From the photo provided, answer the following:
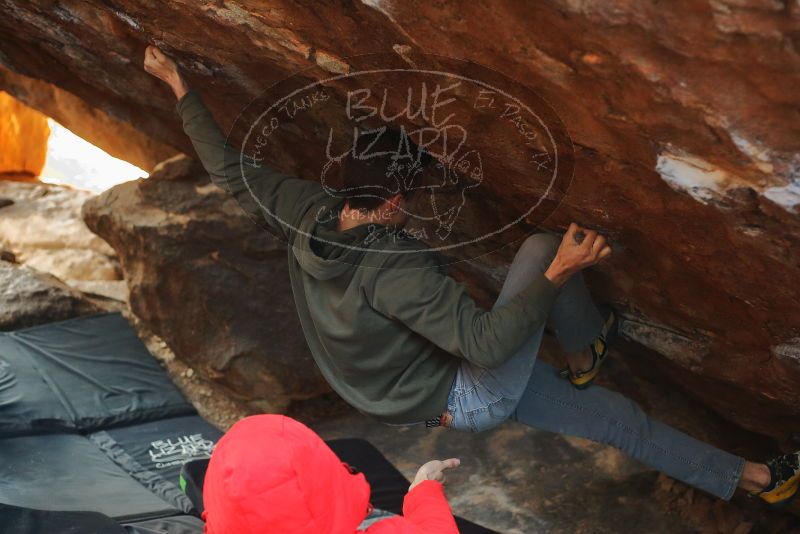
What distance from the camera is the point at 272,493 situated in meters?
1.71

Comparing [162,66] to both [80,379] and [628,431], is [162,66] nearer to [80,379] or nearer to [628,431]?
[628,431]

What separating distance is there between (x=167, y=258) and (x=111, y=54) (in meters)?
1.28

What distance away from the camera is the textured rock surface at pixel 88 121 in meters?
5.78

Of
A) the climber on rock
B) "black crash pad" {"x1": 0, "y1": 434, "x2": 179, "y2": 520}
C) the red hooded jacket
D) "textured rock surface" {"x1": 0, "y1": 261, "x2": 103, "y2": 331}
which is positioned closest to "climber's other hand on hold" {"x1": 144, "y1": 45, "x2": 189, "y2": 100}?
the climber on rock

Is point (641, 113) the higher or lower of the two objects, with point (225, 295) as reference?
higher

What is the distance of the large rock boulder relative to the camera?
168 inches

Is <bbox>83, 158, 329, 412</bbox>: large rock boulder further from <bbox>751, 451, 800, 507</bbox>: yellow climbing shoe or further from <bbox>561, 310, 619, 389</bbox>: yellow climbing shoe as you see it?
<bbox>751, 451, 800, 507</bbox>: yellow climbing shoe

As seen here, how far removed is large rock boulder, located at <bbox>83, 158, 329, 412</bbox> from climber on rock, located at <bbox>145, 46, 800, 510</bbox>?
1551 mm

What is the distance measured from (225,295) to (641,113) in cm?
281

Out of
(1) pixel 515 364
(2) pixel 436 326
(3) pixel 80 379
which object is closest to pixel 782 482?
(1) pixel 515 364

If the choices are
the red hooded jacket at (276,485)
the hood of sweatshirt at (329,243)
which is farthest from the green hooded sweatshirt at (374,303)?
the red hooded jacket at (276,485)

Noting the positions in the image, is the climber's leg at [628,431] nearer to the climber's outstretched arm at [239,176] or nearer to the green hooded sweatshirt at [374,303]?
the green hooded sweatshirt at [374,303]

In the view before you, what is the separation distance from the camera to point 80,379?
14.4 ft

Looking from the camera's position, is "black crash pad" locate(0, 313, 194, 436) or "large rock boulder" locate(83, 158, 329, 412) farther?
"large rock boulder" locate(83, 158, 329, 412)
